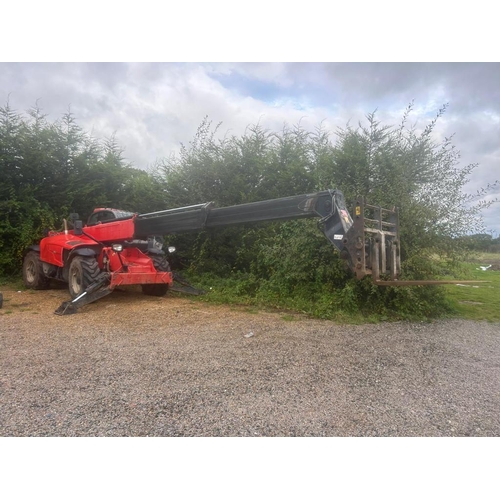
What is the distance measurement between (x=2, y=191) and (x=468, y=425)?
12.6 m

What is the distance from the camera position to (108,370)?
3.98 metres

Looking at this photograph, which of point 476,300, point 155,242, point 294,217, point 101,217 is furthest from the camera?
point 101,217

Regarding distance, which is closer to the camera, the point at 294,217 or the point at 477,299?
the point at 294,217

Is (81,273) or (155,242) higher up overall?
(155,242)

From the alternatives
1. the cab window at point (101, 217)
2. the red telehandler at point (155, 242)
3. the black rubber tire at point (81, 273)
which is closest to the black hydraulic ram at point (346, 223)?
the red telehandler at point (155, 242)

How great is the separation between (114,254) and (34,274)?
3269mm

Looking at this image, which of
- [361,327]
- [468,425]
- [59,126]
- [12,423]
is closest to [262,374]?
[468,425]

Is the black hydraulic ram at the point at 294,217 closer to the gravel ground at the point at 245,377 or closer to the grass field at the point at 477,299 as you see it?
the gravel ground at the point at 245,377

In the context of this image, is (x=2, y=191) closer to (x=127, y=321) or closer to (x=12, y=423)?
(x=127, y=321)

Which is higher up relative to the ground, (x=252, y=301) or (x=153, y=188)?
(x=153, y=188)

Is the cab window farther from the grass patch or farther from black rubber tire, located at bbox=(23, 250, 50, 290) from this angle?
the grass patch

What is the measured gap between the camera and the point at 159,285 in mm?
8953

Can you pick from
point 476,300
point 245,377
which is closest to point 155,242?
point 245,377

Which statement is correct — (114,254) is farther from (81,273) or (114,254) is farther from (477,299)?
(477,299)
